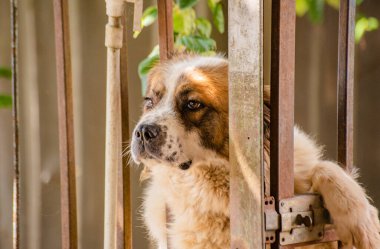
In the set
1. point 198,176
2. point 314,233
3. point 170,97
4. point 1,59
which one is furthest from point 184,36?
point 314,233

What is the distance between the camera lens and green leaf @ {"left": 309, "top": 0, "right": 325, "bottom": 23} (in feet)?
7.52

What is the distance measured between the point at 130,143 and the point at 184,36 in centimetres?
69

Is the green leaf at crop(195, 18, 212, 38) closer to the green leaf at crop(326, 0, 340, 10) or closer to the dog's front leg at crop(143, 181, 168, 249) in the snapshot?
the green leaf at crop(326, 0, 340, 10)

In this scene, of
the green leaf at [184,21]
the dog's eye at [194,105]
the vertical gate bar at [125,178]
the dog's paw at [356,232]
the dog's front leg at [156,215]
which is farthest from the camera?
the green leaf at [184,21]

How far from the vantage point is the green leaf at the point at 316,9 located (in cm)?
229

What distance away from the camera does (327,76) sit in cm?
240

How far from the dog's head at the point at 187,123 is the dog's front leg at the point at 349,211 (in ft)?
1.24

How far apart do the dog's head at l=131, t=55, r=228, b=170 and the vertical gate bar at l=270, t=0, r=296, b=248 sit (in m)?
0.51

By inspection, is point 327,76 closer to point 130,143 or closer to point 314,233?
point 130,143

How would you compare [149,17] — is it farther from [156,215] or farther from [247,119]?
[247,119]

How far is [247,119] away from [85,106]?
1.68 meters

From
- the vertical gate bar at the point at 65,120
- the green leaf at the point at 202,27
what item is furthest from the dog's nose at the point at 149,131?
the green leaf at the point at 202,27

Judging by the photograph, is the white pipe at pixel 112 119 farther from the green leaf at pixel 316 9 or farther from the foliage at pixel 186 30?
the green leaf at pixel 316 9

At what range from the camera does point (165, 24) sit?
1511 millimetres
